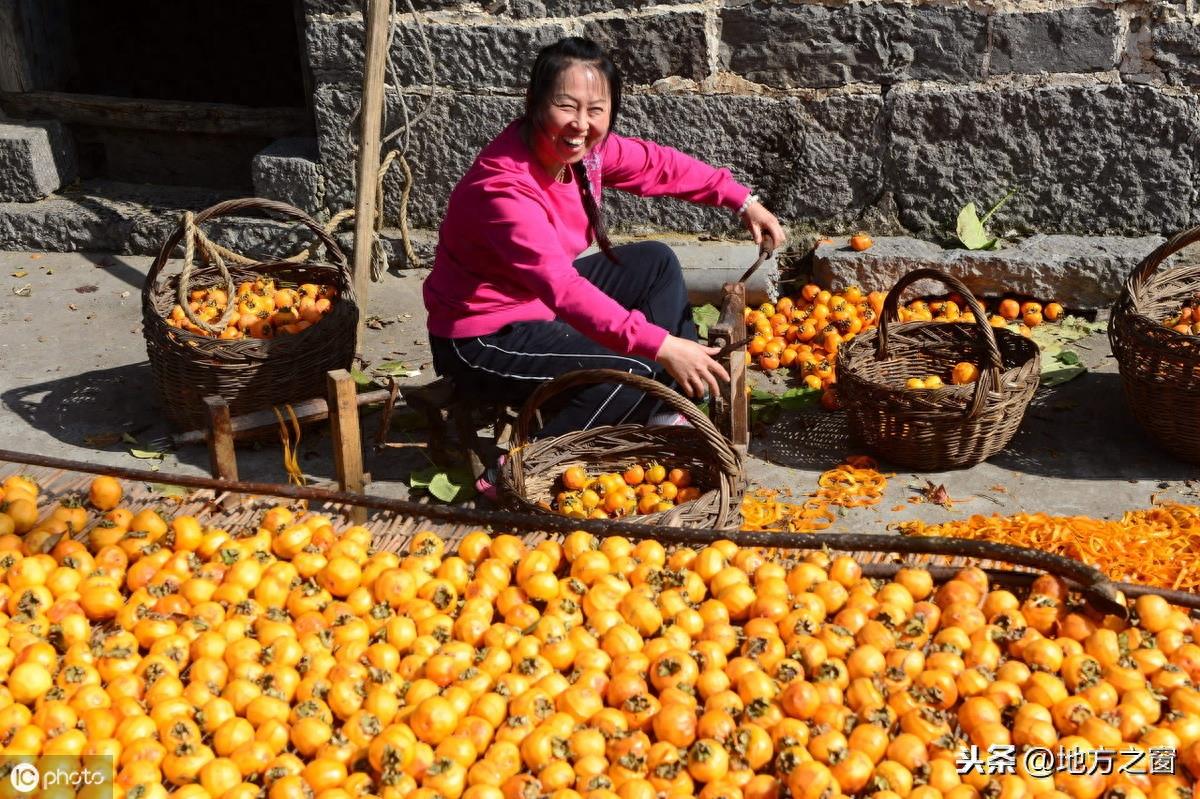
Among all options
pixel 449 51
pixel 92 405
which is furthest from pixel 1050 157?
pixel 92 405

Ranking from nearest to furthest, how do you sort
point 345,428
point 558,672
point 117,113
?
point 558,672 < point 345,428 < point 117,113

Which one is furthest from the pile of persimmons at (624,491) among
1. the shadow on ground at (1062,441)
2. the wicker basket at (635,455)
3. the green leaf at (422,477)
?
the shadow on ground at (1062,441)

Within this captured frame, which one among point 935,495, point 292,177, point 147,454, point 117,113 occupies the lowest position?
point 935,495

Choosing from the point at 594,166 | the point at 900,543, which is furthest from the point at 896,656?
the point at 594,166

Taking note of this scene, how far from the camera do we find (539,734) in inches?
94.2

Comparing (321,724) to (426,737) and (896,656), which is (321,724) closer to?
(426,737)

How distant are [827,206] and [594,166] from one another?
1.94 metres

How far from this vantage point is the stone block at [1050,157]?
5367mm

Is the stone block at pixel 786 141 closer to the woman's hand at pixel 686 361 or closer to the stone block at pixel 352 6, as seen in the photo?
the stone block at pixel 352 6

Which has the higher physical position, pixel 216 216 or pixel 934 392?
pixel 216 216

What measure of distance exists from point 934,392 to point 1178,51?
2.31 m

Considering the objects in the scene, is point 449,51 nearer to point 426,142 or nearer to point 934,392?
point 426,142

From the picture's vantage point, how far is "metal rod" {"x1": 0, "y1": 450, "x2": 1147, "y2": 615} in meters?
2.71

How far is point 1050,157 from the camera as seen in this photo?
549 cm
